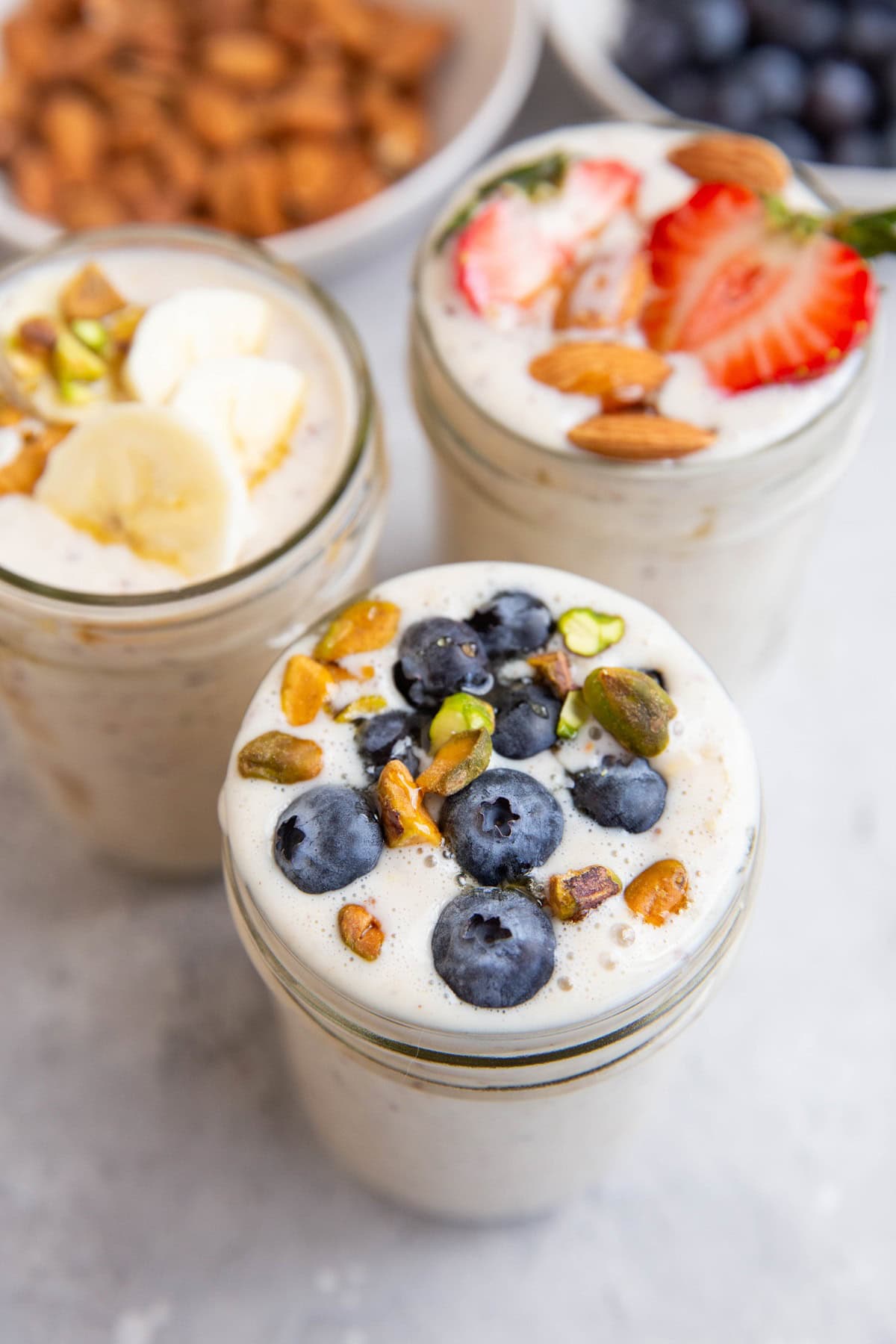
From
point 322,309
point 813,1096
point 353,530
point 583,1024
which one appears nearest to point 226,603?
point 353,530

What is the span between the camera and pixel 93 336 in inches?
37.3

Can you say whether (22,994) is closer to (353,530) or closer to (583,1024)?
(353,530)

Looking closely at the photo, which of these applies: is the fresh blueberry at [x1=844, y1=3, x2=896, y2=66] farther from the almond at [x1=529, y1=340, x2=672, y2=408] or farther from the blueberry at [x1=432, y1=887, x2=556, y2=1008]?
the blueberry at [x1=432, y1=887, x2=556, y2=1008]

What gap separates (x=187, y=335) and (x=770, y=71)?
75cm

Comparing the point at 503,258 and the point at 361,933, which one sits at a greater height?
the point at 503,258

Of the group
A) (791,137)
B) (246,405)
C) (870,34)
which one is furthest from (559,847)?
(870,34)

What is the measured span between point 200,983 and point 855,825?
58 cm

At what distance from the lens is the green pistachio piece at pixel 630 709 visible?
28.0 inches

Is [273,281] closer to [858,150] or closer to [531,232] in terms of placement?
→ [531,232]

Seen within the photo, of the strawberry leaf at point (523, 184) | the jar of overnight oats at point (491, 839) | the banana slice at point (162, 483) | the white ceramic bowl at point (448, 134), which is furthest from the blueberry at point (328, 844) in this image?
the white ceramic bowl at point (448, 134)

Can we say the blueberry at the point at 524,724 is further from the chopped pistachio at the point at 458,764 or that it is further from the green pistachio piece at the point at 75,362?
the green pistachio piece at the point at 75,362

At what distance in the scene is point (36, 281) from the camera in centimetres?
99

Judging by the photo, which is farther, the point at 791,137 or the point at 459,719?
the point at 791,137

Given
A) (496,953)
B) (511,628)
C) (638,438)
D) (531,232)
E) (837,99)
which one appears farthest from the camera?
(837,99)
